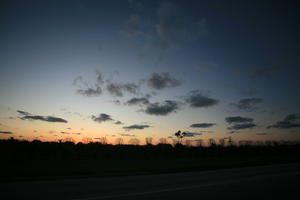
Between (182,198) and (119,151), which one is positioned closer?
(182,198)

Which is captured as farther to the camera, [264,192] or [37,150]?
[37,150]

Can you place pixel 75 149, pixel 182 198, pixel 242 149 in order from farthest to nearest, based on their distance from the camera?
pixel 242 149 < pixel 75 149 < pixel 182 198

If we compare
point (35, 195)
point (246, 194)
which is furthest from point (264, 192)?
point (35, 195)

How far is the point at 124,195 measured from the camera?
6.97 m

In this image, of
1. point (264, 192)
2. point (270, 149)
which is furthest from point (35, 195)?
point (270, 149)

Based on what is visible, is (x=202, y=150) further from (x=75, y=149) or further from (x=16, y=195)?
(x=16, y=195)

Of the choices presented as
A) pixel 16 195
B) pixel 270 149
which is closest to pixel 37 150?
pixel 16 195

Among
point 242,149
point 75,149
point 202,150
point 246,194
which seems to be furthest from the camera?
point 242,149

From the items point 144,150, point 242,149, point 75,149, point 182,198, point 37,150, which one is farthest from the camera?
point 242,149

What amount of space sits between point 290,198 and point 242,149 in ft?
301

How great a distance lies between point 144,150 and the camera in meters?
65.7

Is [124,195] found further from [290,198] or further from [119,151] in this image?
[119,151]

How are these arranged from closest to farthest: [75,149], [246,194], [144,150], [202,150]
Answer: [246,194], [75,149], [144,150], [202,150]

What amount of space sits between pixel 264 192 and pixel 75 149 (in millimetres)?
55341
